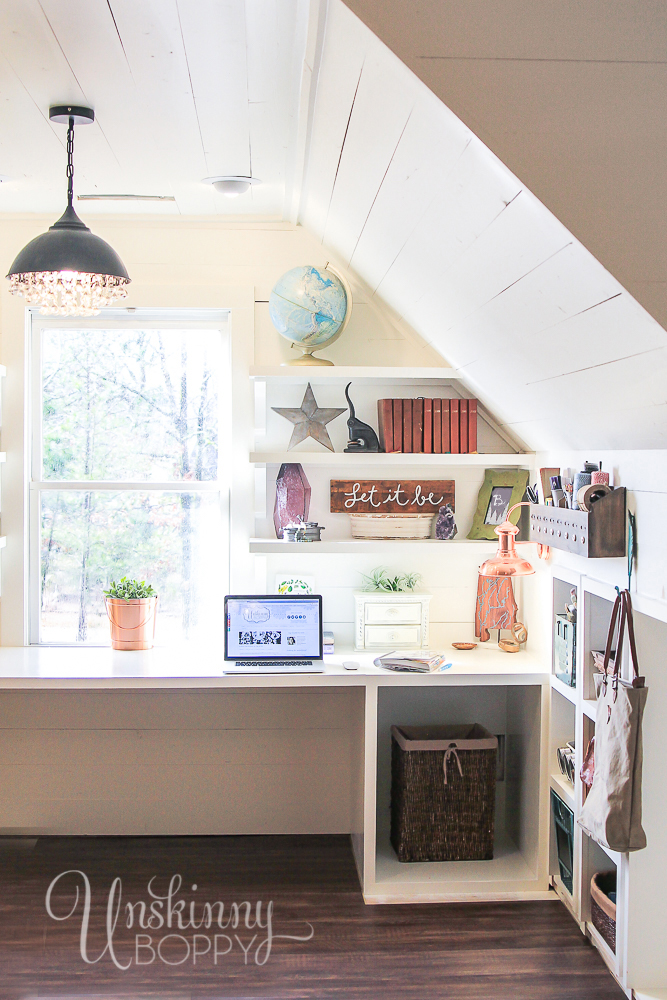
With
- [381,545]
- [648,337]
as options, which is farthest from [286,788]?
[648,337]

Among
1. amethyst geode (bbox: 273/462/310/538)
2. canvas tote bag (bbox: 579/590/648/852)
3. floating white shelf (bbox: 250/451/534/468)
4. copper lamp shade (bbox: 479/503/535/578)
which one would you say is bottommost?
canvas tote bag (bbox: 579/590/648/852)

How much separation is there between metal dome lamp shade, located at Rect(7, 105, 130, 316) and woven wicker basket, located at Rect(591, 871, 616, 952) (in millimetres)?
2224

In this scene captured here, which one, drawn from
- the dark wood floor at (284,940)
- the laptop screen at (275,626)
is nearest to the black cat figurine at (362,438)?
the laptop screen at (275,626)

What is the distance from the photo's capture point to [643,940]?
2219mm

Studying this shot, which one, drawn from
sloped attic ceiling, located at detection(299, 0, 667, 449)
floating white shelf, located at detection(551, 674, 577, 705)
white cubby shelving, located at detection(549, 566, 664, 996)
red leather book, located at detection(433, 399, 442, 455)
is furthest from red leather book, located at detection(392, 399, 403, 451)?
floating white shelf, located at detection(551, 674, 577, 705)

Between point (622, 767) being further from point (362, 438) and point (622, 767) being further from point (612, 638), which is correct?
point (362, 438)

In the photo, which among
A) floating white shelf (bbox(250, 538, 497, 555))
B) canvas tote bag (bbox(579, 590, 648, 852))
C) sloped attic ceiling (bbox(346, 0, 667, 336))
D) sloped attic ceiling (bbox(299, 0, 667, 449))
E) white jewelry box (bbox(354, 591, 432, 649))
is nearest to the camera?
sloped attic ceiling (bbox(346, 0, 667, 336))

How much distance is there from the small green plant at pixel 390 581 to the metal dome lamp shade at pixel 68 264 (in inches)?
57.5

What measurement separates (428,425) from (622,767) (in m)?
1.42

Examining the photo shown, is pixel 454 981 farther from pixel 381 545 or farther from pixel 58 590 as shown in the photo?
pixel 58 590

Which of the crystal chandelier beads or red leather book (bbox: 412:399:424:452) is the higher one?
the crystal chandelier beads

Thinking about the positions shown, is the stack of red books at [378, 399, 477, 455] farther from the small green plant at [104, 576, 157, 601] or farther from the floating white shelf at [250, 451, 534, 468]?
the small green plant at [104, 576, 157, 601]

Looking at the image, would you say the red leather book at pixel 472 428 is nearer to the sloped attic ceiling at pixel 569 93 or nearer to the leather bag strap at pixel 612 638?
the leather bag strap at pixel 612 638

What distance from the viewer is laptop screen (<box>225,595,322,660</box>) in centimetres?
298
